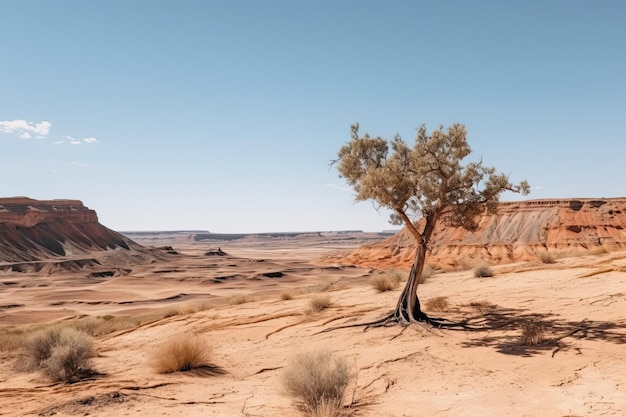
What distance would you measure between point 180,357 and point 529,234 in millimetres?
59943

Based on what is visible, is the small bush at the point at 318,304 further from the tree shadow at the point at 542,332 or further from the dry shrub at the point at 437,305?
the tree shadow at the point at 542,332

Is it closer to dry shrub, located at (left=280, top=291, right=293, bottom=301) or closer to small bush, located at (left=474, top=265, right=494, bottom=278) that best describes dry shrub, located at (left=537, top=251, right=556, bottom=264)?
small bush, located at (left=474, top=265, right=494, bottom=278)

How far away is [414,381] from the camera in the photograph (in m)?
8.51

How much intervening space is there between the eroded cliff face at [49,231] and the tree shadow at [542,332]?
80.5 m

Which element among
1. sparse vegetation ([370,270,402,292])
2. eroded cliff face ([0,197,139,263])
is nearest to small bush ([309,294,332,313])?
sparse vegetation ([370,270,402,292])

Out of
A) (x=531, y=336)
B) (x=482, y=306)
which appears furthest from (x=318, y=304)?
(x=531, y=336)

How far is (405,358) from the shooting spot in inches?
396

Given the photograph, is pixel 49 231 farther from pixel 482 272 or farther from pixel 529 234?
pixel 482 272

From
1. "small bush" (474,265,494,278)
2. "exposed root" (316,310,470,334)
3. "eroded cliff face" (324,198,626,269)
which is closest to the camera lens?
"exposed root" (316,310,470,334)

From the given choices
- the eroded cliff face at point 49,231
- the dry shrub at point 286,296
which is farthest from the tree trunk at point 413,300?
the eroded cliff face at point 49,231

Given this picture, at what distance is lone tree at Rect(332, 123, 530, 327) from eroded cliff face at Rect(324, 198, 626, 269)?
129 feet

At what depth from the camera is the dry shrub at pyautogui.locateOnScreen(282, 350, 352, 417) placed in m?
6.86

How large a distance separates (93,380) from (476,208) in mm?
11109

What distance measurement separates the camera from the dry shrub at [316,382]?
6.86 metres
